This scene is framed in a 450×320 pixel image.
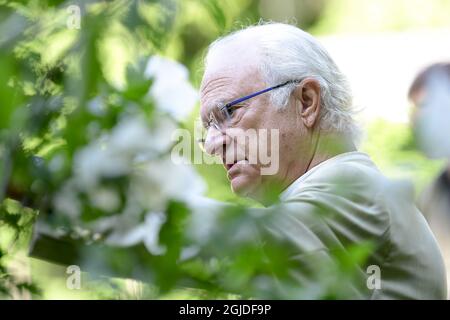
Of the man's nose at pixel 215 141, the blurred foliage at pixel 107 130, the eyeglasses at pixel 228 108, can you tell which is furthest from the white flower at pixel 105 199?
the eyeglasses at pixel 228 108

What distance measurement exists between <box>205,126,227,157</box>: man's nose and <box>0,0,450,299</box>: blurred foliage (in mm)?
722

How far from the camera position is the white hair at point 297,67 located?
6.32 ft

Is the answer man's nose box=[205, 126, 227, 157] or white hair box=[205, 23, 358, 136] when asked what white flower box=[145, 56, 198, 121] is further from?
white hair box=[205, 23, 358, 136]

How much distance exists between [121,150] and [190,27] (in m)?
0.22

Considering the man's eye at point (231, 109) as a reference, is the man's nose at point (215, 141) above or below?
below

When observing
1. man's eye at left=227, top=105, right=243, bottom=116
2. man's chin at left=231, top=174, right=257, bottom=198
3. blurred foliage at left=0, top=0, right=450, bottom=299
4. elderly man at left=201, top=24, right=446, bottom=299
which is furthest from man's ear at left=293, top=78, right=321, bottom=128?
blurred foliage at left=0, top=0, right=450, bottom=299

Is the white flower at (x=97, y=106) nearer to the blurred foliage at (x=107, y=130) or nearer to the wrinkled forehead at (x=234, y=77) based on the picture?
the blurred foliage at (x=107, y=130)

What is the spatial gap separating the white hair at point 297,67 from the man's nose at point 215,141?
0.17m

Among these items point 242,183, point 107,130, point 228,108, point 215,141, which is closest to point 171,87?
point 107,130

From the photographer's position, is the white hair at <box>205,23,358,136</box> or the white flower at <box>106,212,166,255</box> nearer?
the white flower at <box>106,212,166,255</box>

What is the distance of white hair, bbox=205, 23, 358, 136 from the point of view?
1.93m

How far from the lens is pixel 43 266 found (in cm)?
78

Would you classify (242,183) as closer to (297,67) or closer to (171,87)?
(297,67)
